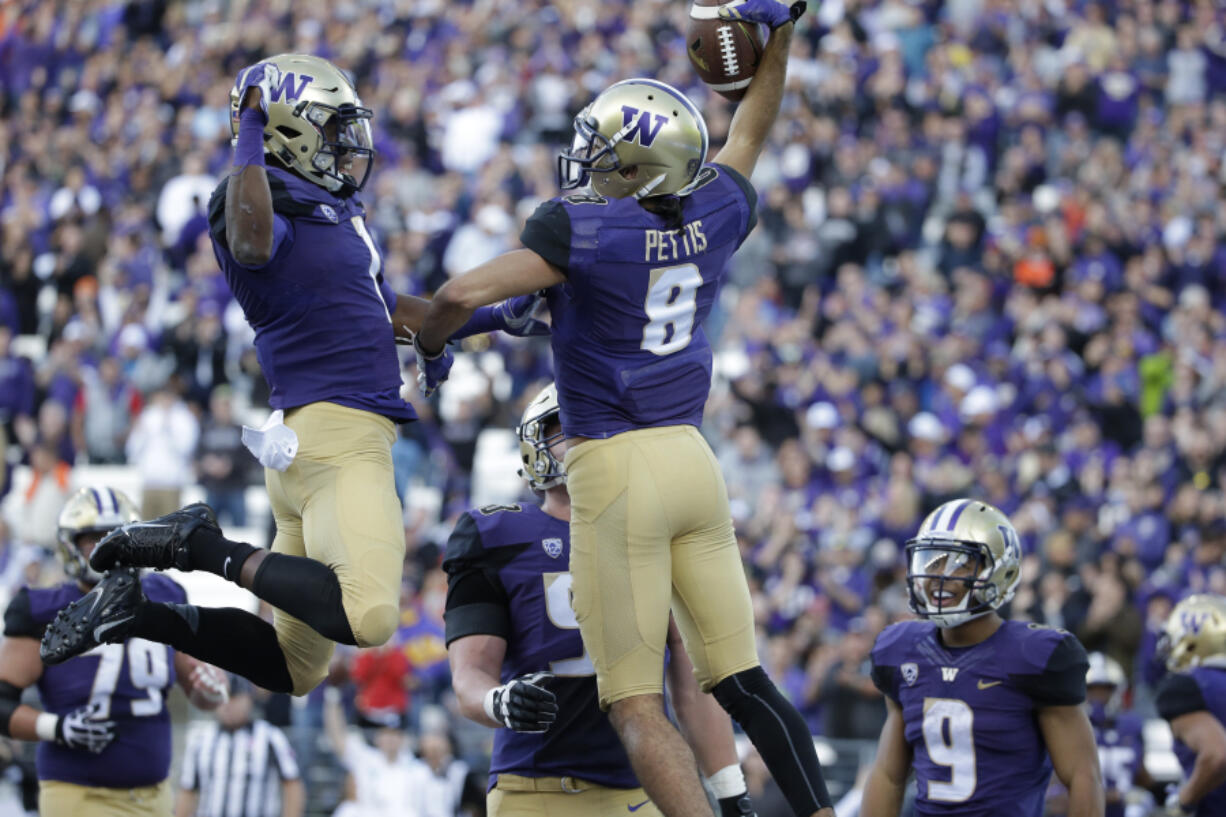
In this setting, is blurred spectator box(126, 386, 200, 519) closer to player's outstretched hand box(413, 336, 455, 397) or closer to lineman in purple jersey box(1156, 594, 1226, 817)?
lineman in purple jersey box(1156, 594, 1226, 817)

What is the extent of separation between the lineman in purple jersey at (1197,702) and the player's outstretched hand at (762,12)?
146 inches

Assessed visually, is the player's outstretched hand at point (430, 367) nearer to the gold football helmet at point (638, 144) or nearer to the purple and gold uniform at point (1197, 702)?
the gold football helmet at point (638, 144)

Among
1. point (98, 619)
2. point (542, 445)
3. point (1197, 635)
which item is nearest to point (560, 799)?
point (542, 445)

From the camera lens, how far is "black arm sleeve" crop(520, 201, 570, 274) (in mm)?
5324

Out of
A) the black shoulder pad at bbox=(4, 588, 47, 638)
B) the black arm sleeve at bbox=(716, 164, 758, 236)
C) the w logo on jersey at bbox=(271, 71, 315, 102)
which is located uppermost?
the w logo on jersey at bbox=(271, 71, 315, 102)

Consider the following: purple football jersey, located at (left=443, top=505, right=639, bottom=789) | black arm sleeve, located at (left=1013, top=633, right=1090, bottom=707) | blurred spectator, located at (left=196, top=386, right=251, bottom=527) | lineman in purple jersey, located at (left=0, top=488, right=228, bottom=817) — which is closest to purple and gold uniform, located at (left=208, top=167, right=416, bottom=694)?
purple football jersey, located at (left=443, top=505, right=639, bottom=789)

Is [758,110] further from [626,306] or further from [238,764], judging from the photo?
[238,764]

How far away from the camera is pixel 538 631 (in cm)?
600

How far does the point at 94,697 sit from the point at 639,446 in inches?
128

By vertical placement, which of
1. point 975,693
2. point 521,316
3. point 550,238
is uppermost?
point 550,238

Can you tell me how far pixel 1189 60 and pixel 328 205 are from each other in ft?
49.8

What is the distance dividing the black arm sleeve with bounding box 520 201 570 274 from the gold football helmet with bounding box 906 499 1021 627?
6.47 ft

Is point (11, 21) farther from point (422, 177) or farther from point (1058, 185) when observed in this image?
point (1058, 185)

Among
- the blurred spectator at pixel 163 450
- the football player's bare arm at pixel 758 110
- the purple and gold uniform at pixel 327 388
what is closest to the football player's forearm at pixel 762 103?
the football player's bare arm at pixel 758 110
